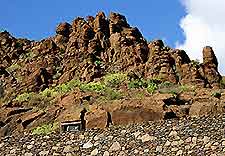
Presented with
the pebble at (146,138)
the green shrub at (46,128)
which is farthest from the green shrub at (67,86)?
the pebble at (146,138)

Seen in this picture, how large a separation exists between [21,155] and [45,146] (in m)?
0.95

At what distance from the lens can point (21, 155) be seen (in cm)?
2036

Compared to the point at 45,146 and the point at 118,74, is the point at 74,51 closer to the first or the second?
the point at 118,74

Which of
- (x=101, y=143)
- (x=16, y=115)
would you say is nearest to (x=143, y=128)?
(x=101, y=143)

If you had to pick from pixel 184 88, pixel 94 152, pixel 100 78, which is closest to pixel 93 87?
pixel 100 78

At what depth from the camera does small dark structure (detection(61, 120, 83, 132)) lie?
21.5 m

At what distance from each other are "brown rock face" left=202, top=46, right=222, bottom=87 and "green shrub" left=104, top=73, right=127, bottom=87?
516 cm

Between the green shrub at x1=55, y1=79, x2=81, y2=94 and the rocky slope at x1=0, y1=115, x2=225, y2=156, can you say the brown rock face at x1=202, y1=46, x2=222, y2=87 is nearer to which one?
the green shrub at x1=55, y1=79, x2=81, y2=94

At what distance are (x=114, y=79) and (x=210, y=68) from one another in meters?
7.01

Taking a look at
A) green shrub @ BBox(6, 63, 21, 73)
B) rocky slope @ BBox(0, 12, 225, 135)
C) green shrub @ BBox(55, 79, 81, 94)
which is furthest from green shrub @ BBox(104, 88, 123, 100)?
green shrub @ BBox(6, 63, 21, 73)

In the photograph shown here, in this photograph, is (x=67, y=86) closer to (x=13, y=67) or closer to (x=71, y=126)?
(x=13, y=67)

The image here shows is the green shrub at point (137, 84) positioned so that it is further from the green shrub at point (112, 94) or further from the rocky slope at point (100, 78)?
the green shrub at point (112, 94)

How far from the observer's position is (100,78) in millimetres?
34656

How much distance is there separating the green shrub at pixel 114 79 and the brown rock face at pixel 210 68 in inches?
203
